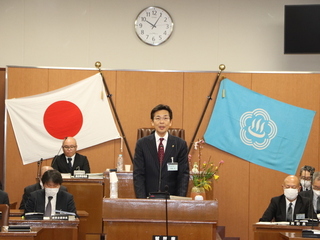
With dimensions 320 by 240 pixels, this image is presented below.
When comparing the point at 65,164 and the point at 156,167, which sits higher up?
the point at 156,167

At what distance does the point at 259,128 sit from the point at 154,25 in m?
2.09

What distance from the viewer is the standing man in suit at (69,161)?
691 centimetres

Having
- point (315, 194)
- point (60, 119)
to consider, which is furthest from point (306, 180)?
point (60, 119)

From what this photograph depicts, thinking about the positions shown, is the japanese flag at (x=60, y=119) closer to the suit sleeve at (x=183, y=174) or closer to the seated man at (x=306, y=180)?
the seated man at (x=306, y=180)

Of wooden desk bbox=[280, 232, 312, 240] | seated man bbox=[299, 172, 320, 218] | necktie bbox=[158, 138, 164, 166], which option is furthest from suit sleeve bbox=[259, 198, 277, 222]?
necktie bbox=[158, 138, 164, 166]

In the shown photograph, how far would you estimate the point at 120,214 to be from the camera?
12.0 ft

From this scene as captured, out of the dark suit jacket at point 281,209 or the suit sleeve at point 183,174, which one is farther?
the dark suit jacket at point 281,209

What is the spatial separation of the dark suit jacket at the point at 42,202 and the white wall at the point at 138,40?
3.23 meters

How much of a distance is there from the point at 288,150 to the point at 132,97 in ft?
7.31

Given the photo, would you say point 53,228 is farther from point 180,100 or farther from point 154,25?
point 154,25

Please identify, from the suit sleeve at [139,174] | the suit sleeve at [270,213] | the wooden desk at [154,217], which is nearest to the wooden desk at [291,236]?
the wooden desk at [154,217]

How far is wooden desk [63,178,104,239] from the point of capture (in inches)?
251

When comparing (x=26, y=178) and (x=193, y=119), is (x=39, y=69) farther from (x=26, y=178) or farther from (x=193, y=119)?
(x=193, y=119)

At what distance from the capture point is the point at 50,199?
17.9 ft
